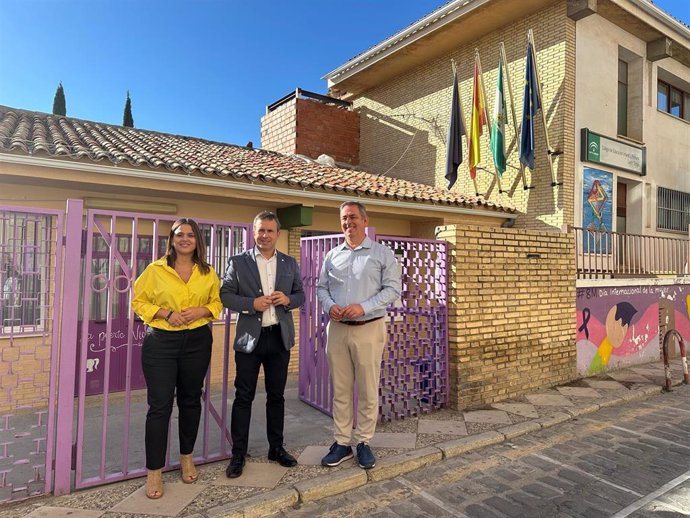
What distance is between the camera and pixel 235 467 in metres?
3.69

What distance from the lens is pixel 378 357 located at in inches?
153

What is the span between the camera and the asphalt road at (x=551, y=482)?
3.41m

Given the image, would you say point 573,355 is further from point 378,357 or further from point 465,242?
point 378,357

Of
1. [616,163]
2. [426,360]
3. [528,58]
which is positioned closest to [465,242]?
[426,360]

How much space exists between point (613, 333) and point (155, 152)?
8.57 m

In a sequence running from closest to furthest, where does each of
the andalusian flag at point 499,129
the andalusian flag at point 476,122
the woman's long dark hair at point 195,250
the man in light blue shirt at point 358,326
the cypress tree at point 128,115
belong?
1. the woman's long dark hair at point 195,250
2. the man in light blue shirt at point 358,326
3. the andalusian flag at point 499,129
4. the andalusian flag at point 476,122
5. the cypress tree at point 128,115

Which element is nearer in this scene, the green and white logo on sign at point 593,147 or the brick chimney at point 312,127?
the green and white logo on sign at point 593,147

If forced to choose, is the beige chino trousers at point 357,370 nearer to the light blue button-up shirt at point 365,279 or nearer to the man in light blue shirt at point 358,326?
the man in light blue shirt at point 358,326

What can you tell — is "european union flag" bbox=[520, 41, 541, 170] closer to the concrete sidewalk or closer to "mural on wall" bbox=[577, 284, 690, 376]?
"mural on wall" bbox=[577, 284, 690, 376]

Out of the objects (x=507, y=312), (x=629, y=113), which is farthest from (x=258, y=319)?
(x=629, y=113)

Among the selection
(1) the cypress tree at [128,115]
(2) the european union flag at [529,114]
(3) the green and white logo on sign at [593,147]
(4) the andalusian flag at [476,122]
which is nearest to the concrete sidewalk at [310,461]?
(2) the european union flag at [529,114]

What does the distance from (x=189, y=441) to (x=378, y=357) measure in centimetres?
162

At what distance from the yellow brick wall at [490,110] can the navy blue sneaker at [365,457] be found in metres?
7.84

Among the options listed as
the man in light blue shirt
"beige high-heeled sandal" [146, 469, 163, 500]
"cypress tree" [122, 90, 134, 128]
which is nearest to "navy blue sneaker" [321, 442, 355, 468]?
the man in light blue shirt
